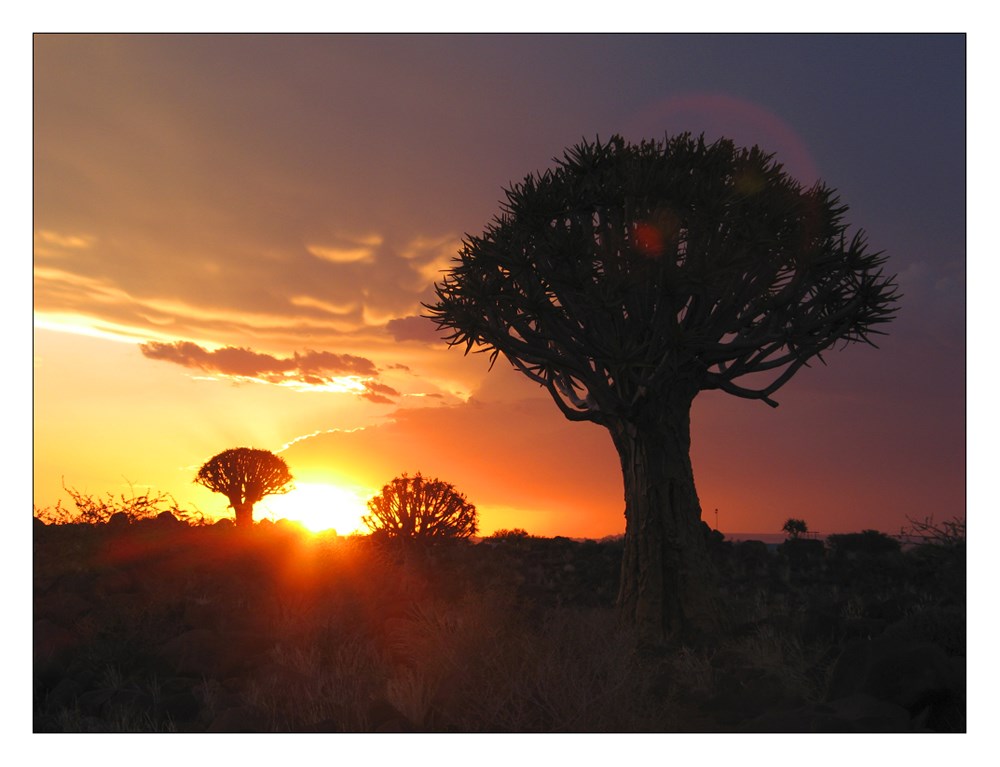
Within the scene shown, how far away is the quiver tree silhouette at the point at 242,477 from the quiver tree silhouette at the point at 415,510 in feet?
44.0

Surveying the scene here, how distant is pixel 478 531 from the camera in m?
17.7

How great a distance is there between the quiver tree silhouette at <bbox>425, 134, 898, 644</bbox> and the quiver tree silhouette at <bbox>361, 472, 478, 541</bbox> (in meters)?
5.17

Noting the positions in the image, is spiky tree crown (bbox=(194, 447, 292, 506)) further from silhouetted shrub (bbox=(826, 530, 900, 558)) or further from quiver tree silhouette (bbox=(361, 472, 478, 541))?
silhouetted shrub (bbox=(826, 530, 900, 558))

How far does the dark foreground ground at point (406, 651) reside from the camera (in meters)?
7.61

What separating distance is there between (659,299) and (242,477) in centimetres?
2186

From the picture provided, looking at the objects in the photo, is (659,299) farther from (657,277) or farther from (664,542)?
(664,542)

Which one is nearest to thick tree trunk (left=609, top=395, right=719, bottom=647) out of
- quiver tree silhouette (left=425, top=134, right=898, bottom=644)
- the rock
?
quiver tree silhouette (left=425, top=134, right=898, bottom=644)

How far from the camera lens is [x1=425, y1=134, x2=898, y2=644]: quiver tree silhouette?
→ 11008 mm

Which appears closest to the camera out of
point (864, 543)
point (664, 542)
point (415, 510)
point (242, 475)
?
point (664, 542)

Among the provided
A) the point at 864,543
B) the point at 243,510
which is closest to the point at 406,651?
the point at 864,543

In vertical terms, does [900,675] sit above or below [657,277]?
below

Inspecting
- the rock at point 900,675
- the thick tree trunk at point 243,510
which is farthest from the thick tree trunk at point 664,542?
the thick tree trunk at point 243,510

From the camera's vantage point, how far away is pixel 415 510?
1700 cm

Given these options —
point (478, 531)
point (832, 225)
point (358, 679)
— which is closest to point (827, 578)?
point (478, 531)
